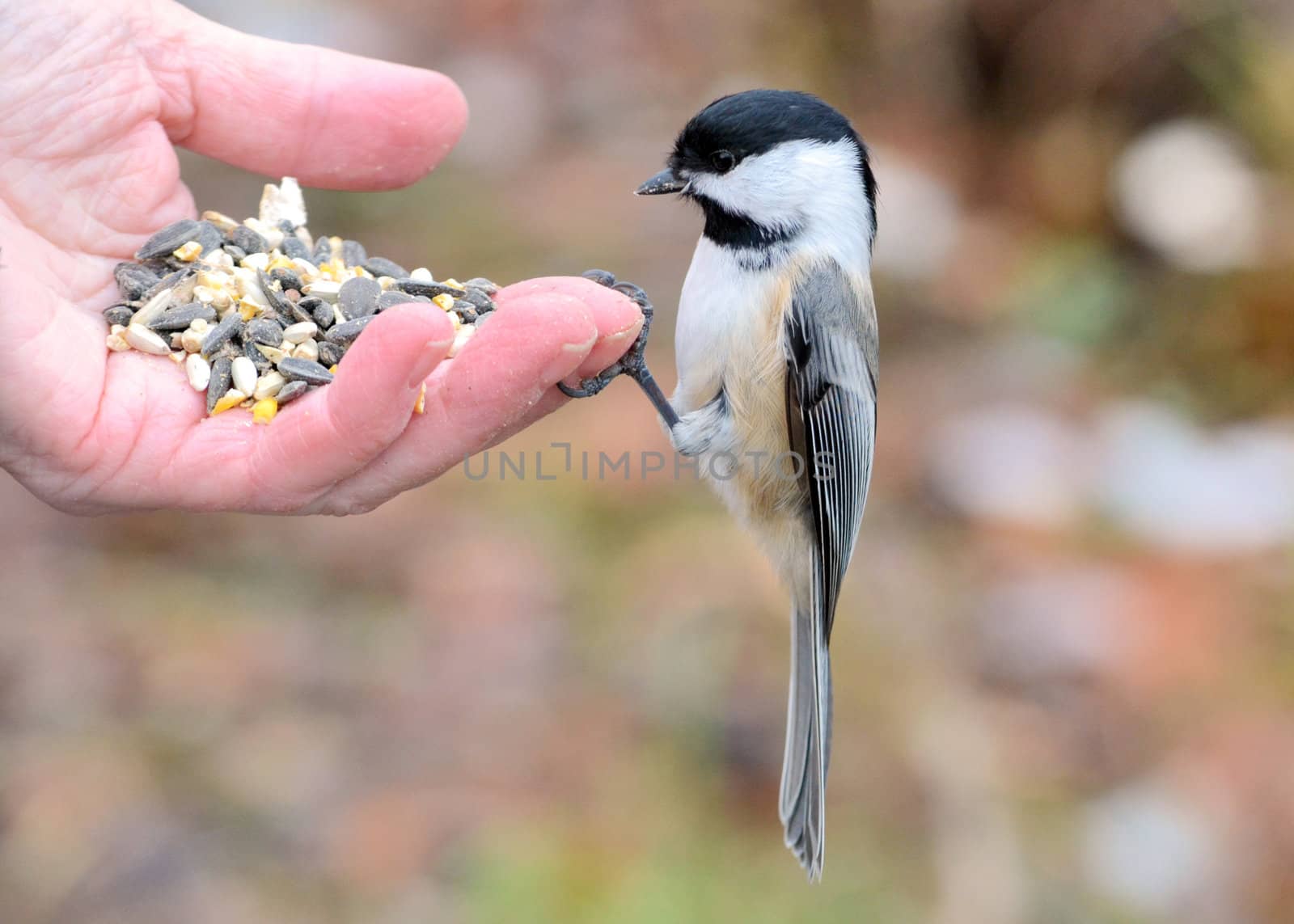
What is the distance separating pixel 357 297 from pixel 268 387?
17cm

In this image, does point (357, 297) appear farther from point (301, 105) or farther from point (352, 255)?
point (301, 105)

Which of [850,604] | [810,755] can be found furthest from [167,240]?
[850,604]

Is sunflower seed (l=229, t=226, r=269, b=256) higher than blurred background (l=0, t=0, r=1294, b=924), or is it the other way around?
sunflower seed (l=229, t=226, r=269, b=256)

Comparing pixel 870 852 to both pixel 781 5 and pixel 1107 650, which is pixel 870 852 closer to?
pixel 1107 650

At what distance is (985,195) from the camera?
3.39m

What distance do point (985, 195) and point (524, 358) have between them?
8.43 ft

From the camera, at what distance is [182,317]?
1390mm

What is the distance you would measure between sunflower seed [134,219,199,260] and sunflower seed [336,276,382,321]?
0.80 feet

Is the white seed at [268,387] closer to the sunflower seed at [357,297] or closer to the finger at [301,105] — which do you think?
the sunflower seed at [357,297]

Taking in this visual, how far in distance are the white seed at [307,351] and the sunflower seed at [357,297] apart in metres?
0.06

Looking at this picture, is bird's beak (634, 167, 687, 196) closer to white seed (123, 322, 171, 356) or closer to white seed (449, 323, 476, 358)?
white seed (449, 323, 476, 358)

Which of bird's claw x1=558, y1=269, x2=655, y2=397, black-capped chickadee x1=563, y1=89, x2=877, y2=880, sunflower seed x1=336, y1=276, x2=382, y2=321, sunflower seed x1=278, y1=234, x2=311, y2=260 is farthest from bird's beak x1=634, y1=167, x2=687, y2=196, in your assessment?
sunflower seed x1=278, y1=234, x2=311, y2=260

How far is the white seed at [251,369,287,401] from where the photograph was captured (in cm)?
132

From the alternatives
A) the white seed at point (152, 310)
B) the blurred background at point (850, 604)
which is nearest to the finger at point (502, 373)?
the white seed at point (152, 310)
